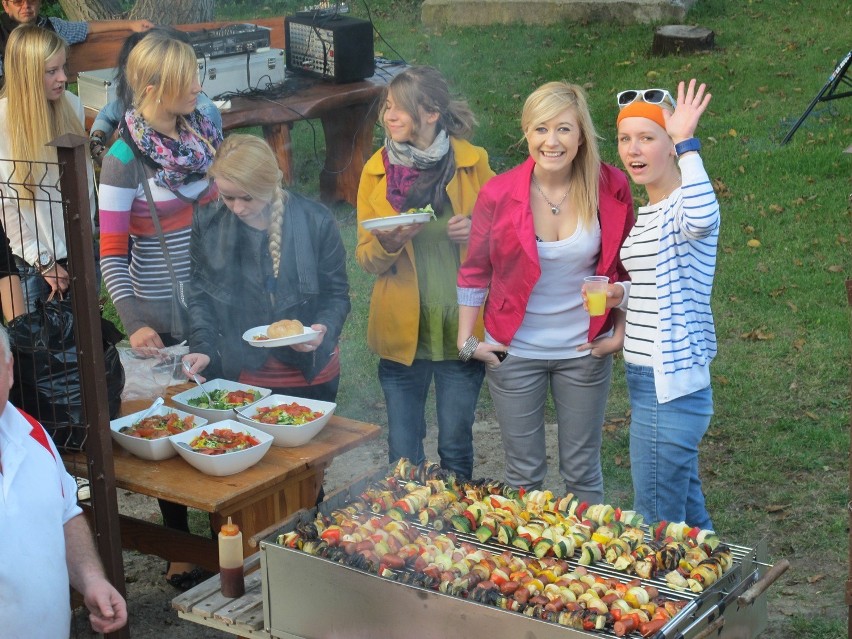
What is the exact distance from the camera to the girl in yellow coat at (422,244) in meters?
4.07

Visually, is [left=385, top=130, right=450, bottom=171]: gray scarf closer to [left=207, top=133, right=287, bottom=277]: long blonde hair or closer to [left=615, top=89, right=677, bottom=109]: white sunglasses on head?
[left=207, top=133, right=287, bottom=277]: long blonde hair

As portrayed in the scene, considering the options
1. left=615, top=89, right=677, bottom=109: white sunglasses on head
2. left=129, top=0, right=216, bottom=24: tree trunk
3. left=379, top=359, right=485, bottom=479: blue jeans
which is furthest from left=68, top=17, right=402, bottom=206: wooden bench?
left=615, top=89, right=677, bottom=109: white sunglasses on head

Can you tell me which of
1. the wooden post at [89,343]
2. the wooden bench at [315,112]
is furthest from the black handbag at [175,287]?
the wooden bench at [315,112]

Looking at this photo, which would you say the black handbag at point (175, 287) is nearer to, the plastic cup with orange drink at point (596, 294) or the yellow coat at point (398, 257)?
the yellow coat at point (398, 257)

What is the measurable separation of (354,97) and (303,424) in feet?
15.4

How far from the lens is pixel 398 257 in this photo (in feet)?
13.8

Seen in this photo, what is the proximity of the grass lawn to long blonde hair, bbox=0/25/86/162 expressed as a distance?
2245mm

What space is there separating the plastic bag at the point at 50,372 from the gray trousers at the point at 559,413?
4.79 feet

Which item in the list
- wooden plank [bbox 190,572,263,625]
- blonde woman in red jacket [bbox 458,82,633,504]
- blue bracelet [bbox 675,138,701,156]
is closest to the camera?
wooden plank [bbox 190,572,263,625]

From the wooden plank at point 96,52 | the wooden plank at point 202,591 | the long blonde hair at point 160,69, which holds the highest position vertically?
the wooden plank at point 96,52

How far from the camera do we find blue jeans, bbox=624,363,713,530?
139 inches

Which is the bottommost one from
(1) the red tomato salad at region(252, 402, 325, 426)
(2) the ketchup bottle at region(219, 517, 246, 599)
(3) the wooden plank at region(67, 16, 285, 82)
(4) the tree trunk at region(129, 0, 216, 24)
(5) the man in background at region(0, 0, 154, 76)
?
(2) the ketchup bottle at region(219, 517, 246, 599)

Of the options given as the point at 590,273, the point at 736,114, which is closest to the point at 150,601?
the point at 590,273

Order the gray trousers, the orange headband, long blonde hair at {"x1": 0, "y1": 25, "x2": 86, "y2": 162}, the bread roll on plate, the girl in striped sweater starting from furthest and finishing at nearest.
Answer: long blonde hair at {"x1": 0, "y1": 25, "x2": 86, "y2": 162} → the girl in striped sweater → the bread roll on plate → the gray trousers → the orange headband
